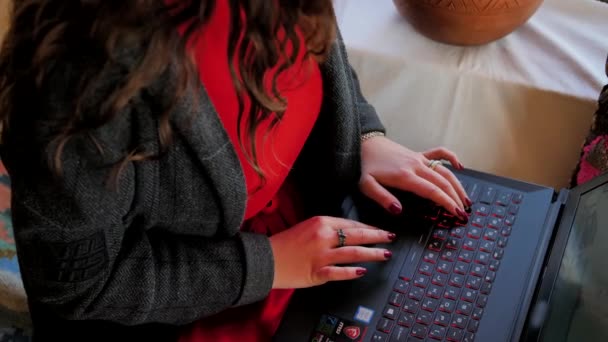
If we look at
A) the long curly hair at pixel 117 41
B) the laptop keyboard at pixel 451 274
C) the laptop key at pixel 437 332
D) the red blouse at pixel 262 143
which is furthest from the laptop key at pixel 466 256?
the long curly hair at pixel 117 41

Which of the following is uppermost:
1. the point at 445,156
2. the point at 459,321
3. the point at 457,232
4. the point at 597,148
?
the point at 597,148

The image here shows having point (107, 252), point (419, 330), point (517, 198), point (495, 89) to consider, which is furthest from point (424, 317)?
point (495, 89)

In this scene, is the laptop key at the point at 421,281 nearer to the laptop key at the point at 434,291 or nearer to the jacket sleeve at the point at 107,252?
the laptop key at the point at 434,291

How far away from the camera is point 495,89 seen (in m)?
1.02

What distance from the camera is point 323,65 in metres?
0.82

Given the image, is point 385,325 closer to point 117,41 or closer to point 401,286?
point 401,286

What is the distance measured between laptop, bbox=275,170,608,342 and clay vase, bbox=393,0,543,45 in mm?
259

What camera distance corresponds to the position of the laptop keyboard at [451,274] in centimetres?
71

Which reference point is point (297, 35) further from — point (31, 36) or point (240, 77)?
point (31, 36)

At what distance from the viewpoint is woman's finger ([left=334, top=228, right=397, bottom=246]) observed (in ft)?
2.52

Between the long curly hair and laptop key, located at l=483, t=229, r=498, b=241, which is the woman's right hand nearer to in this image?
laptop key, located at l=483, t=229, r=498, b=241

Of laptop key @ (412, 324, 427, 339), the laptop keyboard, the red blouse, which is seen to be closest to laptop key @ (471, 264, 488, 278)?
the laptop keyboard

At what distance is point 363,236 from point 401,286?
0.23 feet

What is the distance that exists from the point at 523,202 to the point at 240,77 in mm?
409
